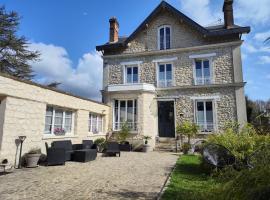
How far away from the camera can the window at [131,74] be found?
56.8 feet

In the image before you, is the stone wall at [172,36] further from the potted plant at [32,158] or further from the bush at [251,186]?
the bush at [251,186]

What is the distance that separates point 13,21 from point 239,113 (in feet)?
79.6

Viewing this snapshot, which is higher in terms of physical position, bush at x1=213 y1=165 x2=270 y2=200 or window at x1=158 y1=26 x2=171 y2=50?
window at x1=158 y1=26 x2=171 y2=50

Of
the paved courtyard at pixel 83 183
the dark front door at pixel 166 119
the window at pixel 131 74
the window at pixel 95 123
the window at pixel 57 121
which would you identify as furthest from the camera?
the window at pixel 131 74

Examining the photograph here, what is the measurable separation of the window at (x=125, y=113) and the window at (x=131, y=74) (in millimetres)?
2263

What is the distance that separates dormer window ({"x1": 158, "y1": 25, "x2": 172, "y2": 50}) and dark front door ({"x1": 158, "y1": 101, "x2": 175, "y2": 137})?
454 centimetres

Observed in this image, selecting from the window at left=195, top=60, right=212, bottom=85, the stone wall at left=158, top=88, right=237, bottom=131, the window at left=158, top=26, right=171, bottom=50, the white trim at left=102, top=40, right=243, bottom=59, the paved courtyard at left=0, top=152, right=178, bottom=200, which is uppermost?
the window at left=158, top=26, right=171, bottom=50

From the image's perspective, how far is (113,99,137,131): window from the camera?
15.4 metres

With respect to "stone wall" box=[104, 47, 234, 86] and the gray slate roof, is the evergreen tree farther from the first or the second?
"stone wall" box=[104, 47, 234, 86]

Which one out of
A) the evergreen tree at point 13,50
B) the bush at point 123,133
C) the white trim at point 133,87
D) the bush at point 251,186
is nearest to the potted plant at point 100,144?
the bush at point 123,133

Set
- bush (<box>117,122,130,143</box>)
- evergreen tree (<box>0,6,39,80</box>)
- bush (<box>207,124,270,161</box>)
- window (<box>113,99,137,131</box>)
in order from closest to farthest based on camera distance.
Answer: bush (<box>207,124,270,161</box>), bush (<box>117,122,130,143</box>), window (<box>113,99,137,131</box>), evergreen tree (<box>0,6,39,80</box>)

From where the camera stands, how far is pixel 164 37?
17.1 metres

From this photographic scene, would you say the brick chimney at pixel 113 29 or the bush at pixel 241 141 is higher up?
the brick chimney at pixel 113 29

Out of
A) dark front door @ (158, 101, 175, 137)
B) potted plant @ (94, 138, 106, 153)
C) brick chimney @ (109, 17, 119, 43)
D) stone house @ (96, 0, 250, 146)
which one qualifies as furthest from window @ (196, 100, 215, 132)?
brick chimney @ (109, 17, 119, 43)
